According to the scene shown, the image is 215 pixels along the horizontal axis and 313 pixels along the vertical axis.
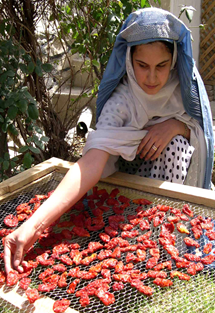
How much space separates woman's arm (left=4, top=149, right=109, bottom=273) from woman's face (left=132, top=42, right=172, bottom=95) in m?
0.40

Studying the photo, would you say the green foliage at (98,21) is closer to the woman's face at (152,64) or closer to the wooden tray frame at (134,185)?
the woman's face at (152,64)

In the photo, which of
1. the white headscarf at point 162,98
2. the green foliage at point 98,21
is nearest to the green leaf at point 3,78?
the white headscarf at point 162,98

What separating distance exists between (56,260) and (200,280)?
52 centimetres

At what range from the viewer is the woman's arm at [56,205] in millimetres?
1085

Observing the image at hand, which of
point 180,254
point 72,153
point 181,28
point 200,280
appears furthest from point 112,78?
point 72,153

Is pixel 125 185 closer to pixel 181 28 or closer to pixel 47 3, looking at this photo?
pixel 181 28

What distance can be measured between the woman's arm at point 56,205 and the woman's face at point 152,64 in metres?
0.40

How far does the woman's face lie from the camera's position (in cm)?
142

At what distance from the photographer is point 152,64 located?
144cm

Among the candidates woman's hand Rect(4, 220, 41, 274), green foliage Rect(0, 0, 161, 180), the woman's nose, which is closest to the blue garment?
the woman's nose

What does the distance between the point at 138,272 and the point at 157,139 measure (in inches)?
26.6

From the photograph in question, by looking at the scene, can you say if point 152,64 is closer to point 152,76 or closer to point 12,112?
point 152,76

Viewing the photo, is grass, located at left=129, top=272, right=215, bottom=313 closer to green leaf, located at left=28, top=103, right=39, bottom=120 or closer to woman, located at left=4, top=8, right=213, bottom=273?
woman, located at left=4, top=8, right=213, bottom=273

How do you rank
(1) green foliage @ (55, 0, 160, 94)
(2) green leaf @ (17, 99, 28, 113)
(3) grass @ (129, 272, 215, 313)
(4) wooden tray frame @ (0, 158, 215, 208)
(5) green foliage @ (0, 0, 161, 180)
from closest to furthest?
(3) grass @ (129, 272, 215, 313) < (4) wooden tray frame @ (0, 158, 215, 208) < (2) green leaf @ (17, 99, 28, 113) < (5) green foliage @ (0, 0, 161, 180) < (1) green foliage @ (55, 0, 160, 94)
